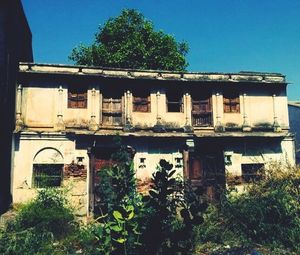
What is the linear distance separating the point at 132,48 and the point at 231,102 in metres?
10.1

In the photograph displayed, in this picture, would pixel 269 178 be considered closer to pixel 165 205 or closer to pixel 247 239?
pixel 247 239

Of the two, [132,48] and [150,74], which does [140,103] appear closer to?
[150,74]

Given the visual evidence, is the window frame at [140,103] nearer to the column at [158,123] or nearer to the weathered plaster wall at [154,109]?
the weathered plaster wall at [154,109]

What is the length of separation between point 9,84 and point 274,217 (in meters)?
11.1

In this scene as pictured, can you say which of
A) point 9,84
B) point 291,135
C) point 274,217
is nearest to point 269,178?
point 274,217

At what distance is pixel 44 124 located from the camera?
1372cm

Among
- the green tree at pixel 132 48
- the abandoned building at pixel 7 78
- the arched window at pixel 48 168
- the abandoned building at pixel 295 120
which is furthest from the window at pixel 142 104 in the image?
the abandoned building at pixel 295 120

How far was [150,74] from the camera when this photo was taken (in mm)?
15070

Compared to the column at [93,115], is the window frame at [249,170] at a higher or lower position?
lower

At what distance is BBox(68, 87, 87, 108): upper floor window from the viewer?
14195 mm

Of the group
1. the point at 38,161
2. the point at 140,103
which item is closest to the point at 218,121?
the point at 140,103

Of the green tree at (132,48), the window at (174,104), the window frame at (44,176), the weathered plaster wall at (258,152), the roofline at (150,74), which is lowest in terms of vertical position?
the window frame at (44,176)

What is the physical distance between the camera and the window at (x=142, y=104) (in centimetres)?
1481

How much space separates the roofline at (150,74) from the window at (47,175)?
424 centimetres
